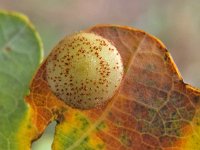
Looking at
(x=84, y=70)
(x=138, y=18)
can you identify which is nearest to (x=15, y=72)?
(x=84, y=70)

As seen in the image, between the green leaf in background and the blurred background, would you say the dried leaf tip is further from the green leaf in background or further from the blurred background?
the blurred background

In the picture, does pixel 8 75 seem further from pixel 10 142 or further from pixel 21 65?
pixel 10 142

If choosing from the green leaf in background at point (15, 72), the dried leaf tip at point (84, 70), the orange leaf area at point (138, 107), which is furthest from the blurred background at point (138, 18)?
the dried leaf tip at point (84, 70)

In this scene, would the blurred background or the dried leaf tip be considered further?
the blurred background

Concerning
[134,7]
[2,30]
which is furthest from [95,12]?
[2,30]

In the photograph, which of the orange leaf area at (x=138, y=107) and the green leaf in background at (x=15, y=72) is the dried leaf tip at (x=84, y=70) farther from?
the green leaf in background at (x=15, y=72)

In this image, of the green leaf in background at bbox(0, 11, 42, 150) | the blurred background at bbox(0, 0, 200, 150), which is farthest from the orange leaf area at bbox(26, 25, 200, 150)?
the blurred background at bbox(0, 0, 200, 150)
